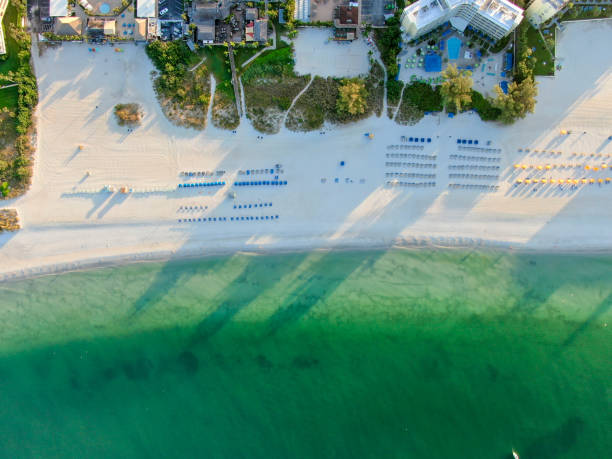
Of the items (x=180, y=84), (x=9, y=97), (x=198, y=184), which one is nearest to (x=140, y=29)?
(x=180, y=84)

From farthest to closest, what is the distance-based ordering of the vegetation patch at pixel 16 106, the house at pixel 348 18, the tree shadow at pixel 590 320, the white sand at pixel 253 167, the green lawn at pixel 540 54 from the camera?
the tree shadow at pixel 590 320
the white sand at pixel 253 167
the green lawn at pixel 540 54
the vegetation patch at pixel 16 106
the house at pixel 348 18

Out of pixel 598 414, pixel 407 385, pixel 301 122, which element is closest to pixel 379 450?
pixel 407 385

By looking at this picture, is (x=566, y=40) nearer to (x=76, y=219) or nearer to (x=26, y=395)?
(x=76, y=219)

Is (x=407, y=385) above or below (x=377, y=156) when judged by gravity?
below

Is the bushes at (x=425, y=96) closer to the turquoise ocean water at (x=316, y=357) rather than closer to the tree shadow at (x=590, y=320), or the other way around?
the turquoise ocean water at (x=316, y=357)

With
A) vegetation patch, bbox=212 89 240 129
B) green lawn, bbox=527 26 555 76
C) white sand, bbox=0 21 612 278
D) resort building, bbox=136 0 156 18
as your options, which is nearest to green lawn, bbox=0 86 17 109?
white sand, bbox=0 21 612 278

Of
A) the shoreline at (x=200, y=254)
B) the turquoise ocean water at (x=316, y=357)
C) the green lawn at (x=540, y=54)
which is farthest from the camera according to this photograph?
the shoreline at (x=200, y=254)

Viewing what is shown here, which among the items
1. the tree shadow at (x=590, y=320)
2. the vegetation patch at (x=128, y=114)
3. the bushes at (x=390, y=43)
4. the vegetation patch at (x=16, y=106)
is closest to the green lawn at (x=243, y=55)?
the vegetation patch at (x=128, y=114)
